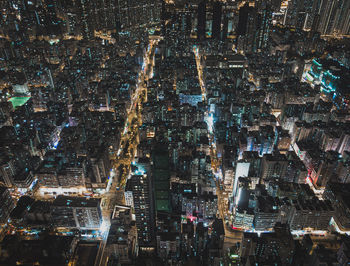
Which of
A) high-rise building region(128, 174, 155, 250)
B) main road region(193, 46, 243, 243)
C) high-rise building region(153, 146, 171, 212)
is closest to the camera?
high-rise building region(128, 174, 155, 250)

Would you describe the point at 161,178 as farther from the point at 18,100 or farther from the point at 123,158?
the point at 18,100

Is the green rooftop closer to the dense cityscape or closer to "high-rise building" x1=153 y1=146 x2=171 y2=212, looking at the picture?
the dense cityscape

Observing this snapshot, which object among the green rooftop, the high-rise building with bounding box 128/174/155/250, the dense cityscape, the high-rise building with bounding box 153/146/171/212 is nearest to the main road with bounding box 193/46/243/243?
the dense cityscape

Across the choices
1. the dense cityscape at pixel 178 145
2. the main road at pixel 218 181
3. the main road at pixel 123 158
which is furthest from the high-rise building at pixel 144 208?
the main road at pixel 218 181

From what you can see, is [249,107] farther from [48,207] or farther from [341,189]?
[48,207]

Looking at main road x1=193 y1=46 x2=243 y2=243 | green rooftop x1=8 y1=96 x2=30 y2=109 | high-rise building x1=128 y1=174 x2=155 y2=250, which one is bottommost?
main road x1=193 y1=46 x2=243 y2=243

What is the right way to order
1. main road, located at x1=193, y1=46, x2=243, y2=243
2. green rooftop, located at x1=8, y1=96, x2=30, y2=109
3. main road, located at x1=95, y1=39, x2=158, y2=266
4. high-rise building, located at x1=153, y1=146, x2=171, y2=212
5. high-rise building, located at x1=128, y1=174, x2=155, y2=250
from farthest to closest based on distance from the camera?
green rooftop, located at x1=8, y1=96, x2=30, y2=109
main road, located at x1=95, y1=39, x2=158, y2=266
main road, located at x1=193, y1=46, x2=243, y2=243
high-rise building, located at x1=153, y1=146, x2=171, y2=212
high-rise building, located at x1=128, y1=174, x2=155, y2=250

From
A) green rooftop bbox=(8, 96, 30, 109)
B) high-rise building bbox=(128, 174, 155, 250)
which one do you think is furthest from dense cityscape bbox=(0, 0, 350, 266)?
green rooftop bbox=(8, 96, 30, 109)

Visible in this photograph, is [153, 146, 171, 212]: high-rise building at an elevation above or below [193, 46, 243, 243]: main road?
above

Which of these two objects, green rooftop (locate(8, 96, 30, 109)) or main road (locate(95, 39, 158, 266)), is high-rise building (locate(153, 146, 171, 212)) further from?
green rooftop (locate(8, 96, 30, 109))

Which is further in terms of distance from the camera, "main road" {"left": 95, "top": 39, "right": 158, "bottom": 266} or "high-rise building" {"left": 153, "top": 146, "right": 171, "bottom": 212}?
"main road" {"left": 95, "top": 39, "right": 158, "bottom": 266}
